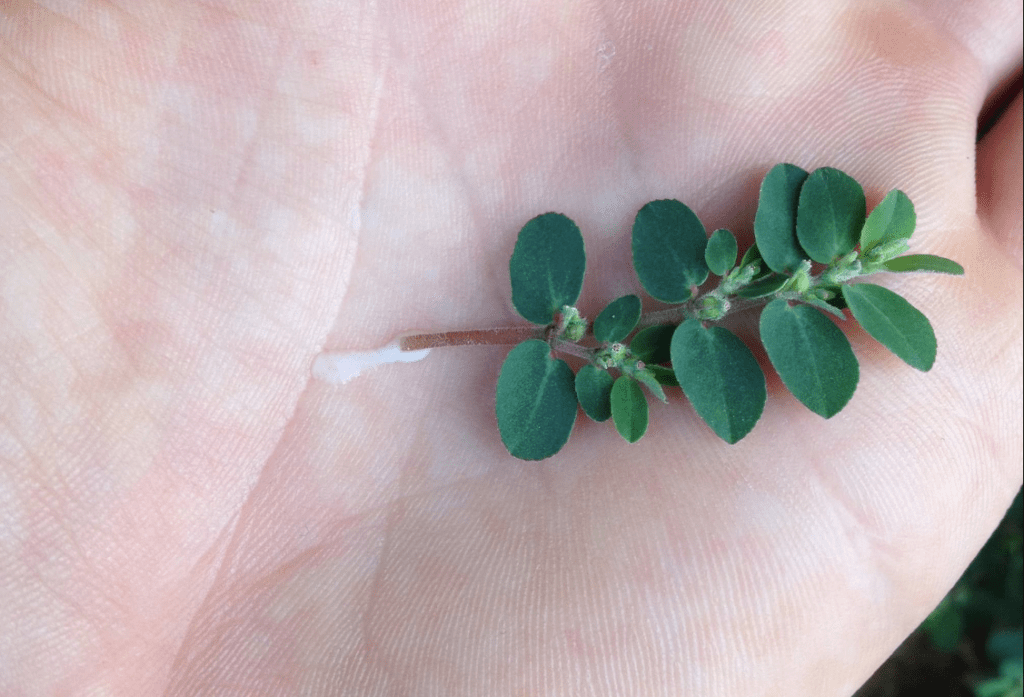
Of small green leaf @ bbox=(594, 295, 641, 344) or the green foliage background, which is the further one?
the green foliage background

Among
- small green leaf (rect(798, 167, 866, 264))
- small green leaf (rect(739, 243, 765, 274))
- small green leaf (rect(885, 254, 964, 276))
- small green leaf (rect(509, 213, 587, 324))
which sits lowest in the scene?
small green leaf (rect(509, 213, 587, 324))

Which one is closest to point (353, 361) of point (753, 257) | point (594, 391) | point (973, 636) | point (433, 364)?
point (433, 364)

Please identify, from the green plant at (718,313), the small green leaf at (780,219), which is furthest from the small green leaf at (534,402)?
the small green leaf at (780,219)

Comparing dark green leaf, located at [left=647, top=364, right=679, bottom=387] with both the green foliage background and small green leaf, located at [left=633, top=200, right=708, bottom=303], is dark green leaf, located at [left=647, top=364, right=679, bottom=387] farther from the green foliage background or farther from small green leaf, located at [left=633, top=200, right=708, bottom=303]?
the green foliage background

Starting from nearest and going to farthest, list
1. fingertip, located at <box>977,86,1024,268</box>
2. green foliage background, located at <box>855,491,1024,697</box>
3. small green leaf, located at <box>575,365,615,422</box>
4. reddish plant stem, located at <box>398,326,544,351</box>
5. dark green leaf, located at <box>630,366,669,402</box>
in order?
dark green leaf, located at <box>630,366,669,402</box>, small green leaf, located at <box>575,365,615,422</box>, reddish plant stem, located at <box>398,326,544,351</box>, fingertip, located at <box>977,86,1024,268</box>, green foliage background, located at <box>855,491,1024,697</box>

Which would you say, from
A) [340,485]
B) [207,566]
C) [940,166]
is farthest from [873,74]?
[207,566]

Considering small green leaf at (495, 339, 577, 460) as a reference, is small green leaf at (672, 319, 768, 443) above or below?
above

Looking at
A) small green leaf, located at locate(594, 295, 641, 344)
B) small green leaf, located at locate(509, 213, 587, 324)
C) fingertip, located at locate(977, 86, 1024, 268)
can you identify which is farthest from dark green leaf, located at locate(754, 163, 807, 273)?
fingertip, located at locate(977, 86, 1024, 268)
